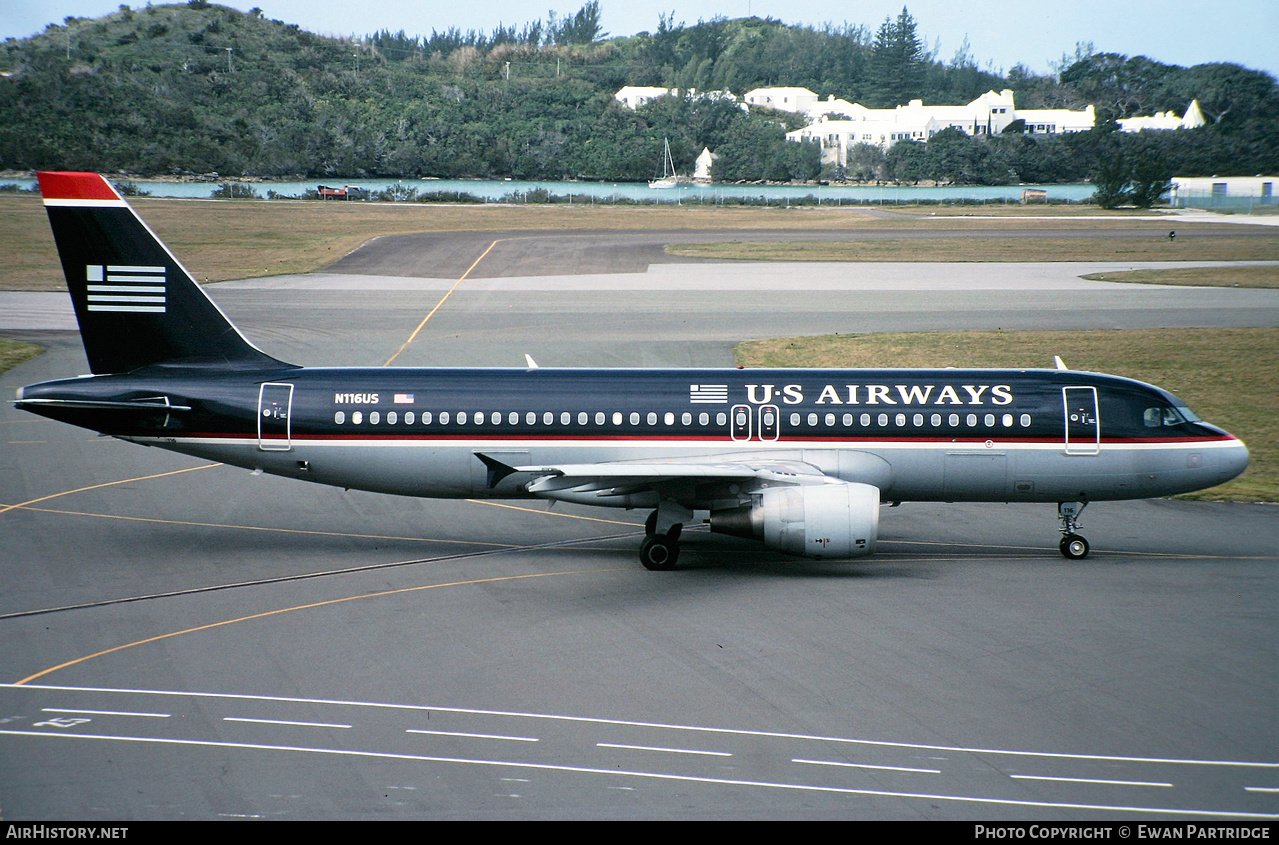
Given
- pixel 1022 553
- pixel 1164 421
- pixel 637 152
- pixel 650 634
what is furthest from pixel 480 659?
pixel 637 152

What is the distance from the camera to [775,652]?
18844mm

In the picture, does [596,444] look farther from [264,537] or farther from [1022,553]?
[1022,553]

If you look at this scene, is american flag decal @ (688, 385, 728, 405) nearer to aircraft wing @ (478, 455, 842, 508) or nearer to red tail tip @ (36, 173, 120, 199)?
aircraft wing @ (478, 455, 842, 508)

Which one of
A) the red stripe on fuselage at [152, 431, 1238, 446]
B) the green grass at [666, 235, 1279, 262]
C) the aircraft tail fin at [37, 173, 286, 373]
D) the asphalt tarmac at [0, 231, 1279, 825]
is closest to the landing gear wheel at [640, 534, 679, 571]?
the asphalt tarmac at [0, 231, 1279, 825]

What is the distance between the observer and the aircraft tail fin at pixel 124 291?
24.7 meters

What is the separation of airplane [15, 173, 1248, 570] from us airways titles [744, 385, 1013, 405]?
41 mm

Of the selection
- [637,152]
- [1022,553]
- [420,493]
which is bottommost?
[1022,553]

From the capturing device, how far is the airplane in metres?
24.6

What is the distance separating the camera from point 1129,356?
153 ft

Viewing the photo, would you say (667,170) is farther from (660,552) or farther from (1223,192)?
(660,552)

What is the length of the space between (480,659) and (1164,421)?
692 inches

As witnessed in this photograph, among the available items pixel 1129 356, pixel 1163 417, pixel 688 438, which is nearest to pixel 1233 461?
pixel 1163 417

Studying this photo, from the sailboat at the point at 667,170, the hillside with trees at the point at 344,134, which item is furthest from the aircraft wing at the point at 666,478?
the sailboat at the point at 667,170

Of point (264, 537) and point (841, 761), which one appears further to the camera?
point (264, 537)
